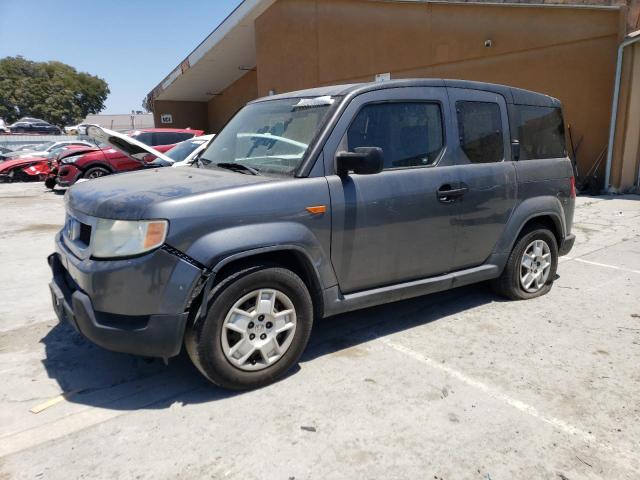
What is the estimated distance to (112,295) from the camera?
2797mm

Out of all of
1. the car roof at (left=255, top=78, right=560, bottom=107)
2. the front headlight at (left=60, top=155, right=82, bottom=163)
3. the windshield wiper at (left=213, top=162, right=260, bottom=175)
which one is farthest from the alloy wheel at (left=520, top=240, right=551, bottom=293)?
the front headlight at (left=60, top=155, right=82, bottom=163)

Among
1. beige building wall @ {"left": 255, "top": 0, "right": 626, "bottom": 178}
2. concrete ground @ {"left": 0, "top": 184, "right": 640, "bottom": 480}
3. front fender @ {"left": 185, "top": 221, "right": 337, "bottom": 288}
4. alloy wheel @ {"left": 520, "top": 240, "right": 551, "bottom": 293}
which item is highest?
beige building wall @ {"left": 255, "top": 0, "right": 626, "bottom": 178}

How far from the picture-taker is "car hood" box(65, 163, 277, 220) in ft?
9.34

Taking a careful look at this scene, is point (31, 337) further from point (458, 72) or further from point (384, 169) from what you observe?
point (458, 72)

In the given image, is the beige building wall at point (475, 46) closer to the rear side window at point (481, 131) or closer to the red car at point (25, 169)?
the rear side window at point (481, 131)

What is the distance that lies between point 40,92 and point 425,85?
75.3 meters

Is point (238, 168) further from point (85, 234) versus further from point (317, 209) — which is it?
point (85, 234)

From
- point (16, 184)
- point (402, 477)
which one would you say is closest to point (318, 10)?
point (16, 184)

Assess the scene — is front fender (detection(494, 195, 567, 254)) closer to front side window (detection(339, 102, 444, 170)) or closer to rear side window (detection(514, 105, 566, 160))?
rear side window (detection(514, 105, 566, 160))

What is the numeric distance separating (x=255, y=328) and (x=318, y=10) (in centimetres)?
1633

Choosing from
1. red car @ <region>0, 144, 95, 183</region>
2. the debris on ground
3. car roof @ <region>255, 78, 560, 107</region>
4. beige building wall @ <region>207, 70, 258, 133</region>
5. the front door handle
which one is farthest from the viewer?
beige building wall @ <region>207, 70, 258, 133</region>

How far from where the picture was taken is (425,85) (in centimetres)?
390

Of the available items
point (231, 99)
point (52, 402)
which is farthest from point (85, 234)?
point (231, 99)

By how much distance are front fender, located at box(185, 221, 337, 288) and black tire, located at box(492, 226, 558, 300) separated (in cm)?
209
